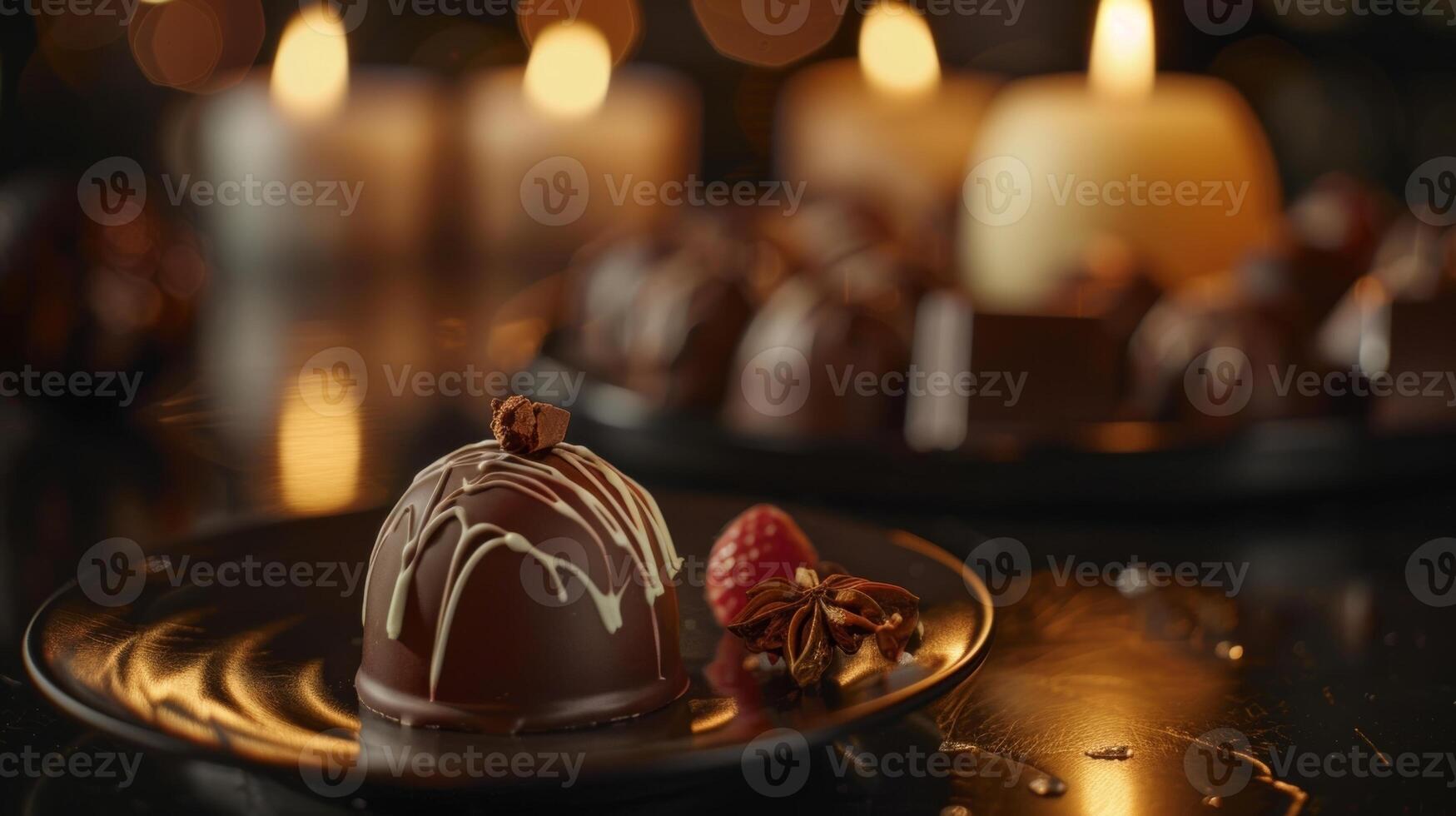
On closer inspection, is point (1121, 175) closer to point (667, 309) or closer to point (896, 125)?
point (667, 309)

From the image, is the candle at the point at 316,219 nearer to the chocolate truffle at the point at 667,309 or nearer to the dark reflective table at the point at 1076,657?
the chocolate truffle at the point at 667,309

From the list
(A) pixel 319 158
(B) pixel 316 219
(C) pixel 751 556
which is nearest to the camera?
(C) pixel 751 556

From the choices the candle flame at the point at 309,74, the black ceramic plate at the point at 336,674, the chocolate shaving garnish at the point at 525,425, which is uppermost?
the candle flame at the point at 309,74

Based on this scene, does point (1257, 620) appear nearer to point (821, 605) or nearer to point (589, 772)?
point (821, 605)

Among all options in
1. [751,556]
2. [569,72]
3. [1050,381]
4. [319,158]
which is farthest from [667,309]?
[569,72]

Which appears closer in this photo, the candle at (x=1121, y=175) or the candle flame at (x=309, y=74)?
A: the candle at (x=1121, y=175)

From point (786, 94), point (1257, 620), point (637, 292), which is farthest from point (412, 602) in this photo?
point (786, 94)

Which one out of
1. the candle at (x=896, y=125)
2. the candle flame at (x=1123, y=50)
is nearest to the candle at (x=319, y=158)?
the candle at (x=896, y=125)
